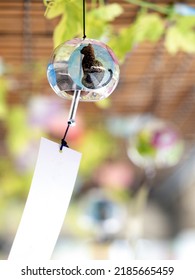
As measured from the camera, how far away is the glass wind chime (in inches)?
24.8

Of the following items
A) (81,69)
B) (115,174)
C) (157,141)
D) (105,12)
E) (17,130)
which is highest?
(115,174)

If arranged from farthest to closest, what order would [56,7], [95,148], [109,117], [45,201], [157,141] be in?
[95,148]
[109,117]
[157,141]
[56,7]
[45,201]

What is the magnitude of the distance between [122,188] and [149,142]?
0.76 meters

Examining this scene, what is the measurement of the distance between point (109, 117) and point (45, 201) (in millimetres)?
1291

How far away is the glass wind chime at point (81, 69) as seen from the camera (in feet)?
2.07

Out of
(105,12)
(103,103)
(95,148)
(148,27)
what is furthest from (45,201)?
(95,148)

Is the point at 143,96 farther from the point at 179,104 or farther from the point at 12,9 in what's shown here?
the point at 12,9

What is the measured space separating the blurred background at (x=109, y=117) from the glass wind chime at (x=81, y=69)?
0.19 metres

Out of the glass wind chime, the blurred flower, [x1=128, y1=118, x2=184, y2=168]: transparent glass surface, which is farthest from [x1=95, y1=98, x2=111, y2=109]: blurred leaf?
the blurred flower

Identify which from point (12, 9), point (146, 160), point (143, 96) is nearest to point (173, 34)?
point (12, 9)

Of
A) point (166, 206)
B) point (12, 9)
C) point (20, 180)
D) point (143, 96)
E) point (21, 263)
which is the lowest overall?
point (21, 263)

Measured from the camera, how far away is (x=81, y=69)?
631 millimetres

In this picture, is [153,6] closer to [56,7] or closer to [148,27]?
[148,27]

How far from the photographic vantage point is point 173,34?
1.17 meters
